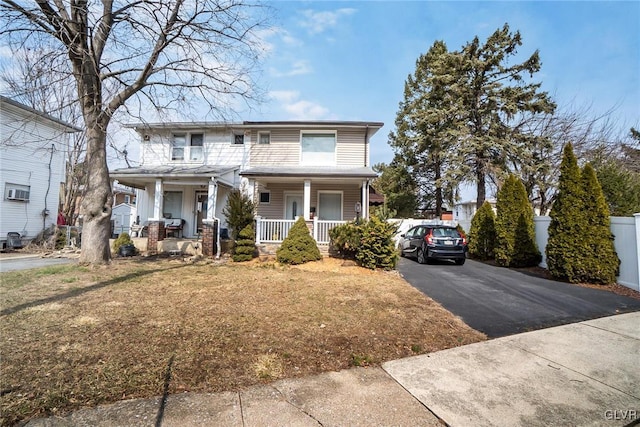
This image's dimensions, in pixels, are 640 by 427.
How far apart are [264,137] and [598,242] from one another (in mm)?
13259

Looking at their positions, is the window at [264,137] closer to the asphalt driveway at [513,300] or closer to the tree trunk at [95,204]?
the tree trunk at [95,204]

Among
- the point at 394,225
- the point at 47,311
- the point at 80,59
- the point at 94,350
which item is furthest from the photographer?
the point at 394,225

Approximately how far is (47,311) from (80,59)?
7.20m

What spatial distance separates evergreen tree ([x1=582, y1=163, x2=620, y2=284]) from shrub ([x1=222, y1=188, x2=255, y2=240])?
10.1 metres

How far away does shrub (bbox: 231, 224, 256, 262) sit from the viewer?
10.4 meters

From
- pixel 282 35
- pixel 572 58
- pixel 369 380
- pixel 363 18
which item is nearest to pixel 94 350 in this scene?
pixel 369 380

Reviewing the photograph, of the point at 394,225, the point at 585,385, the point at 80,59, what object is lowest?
the point at 585,385

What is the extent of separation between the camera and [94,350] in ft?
10.8

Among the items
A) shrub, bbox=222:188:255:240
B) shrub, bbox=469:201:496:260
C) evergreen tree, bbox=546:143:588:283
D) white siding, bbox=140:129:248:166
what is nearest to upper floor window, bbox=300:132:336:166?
white siding, bbox=140:129:248:166

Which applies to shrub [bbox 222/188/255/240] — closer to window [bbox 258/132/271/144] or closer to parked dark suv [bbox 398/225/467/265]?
window [bbox 258/132/271/144]

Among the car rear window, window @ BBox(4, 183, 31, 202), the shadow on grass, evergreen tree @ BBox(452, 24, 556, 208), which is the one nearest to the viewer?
the shadow on grass

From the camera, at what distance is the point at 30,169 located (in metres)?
13.8

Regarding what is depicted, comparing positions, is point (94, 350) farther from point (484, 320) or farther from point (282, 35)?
point (282, 35)

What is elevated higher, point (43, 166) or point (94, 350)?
point (43, 166)
